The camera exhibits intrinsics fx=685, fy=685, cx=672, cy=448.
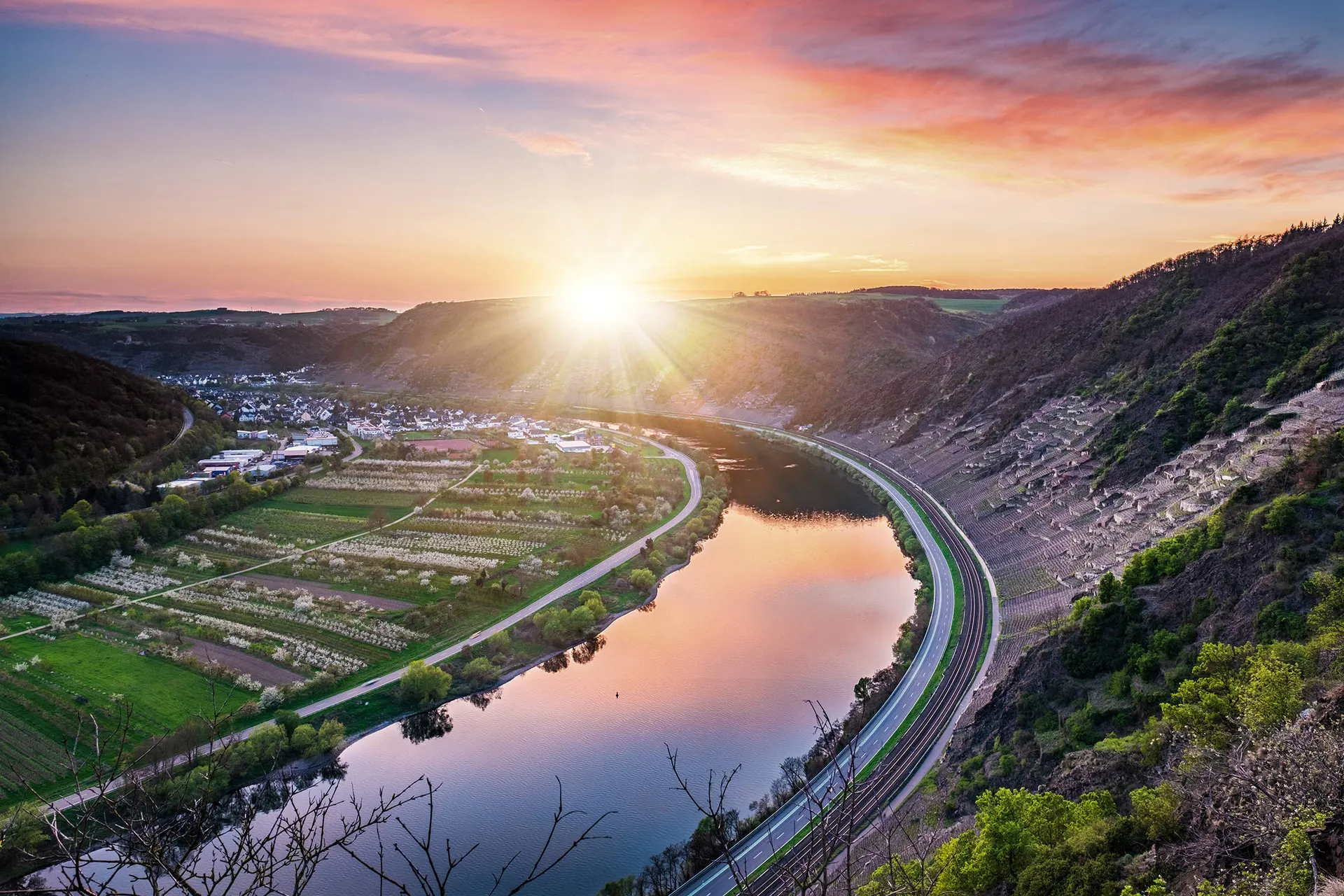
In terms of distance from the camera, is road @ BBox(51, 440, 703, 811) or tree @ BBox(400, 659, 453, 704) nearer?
road @ BBox(51, 440, 703, 811)

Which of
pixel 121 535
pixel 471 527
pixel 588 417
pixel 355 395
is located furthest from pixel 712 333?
pixel 121 535

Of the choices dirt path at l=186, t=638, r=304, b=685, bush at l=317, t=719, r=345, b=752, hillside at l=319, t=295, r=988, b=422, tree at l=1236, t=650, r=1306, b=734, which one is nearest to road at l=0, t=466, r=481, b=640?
dirt path at l=186, t=638, r=304, b=685

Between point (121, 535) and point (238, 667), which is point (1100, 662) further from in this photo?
point (121, 535)

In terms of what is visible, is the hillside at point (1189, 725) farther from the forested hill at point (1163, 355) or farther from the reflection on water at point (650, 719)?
the forested hill at point (1163, 355)

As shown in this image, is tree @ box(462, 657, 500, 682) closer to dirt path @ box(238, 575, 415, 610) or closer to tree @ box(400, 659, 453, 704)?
tree @ box(400, 659, 453, 704)

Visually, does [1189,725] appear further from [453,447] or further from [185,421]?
[185,421]
